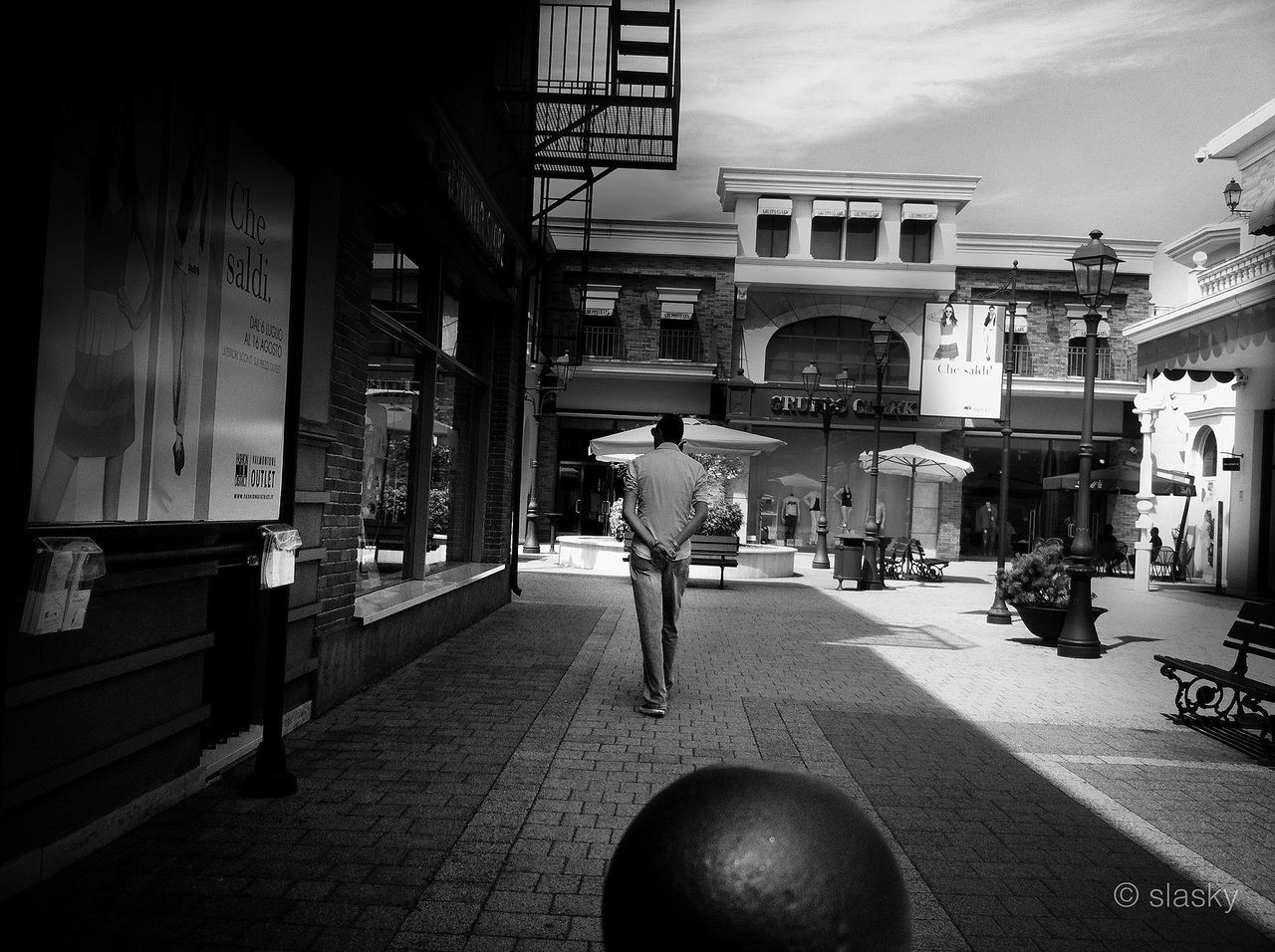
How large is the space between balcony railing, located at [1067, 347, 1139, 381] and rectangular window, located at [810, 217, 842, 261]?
8.60 meters

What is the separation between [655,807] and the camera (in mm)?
1818

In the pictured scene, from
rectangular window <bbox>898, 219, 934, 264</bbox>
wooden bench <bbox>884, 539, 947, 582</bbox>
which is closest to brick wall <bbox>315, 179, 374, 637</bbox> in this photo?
wooden bench <bbox>884, 539, 947, 582</bbox>

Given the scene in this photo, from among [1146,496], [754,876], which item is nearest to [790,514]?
[1146,496]

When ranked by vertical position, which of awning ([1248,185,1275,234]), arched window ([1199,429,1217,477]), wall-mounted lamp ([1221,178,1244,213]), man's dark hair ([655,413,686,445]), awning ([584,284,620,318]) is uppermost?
wall-mounted lamp ([1221,178,1244,213])

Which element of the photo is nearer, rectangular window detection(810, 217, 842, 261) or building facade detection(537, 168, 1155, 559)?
building facade detection(537, 168, 1155, 559)

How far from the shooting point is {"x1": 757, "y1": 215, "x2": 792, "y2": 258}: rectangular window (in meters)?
32.4

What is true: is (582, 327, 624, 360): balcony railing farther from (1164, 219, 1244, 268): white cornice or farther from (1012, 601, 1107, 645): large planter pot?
(1012, 601, 1107, 645): large planter pot

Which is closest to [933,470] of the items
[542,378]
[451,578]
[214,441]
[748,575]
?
[748,575]

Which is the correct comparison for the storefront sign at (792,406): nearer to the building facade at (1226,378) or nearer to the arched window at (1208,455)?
the building facade at (1226,378)

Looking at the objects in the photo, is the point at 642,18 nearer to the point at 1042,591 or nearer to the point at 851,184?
the point at 1042,591

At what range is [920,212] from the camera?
1257 inches

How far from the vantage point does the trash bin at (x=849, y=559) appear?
1859cm

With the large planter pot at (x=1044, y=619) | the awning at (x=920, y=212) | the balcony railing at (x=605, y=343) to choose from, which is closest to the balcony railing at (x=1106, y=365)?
the awning at (x=920, y=212)

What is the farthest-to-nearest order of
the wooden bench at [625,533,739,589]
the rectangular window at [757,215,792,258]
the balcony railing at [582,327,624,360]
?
the balcony railing at [582,327,624,360]
the rectangular window at [757,215,792,258]
the wooden bench at [625,533,739,589]
